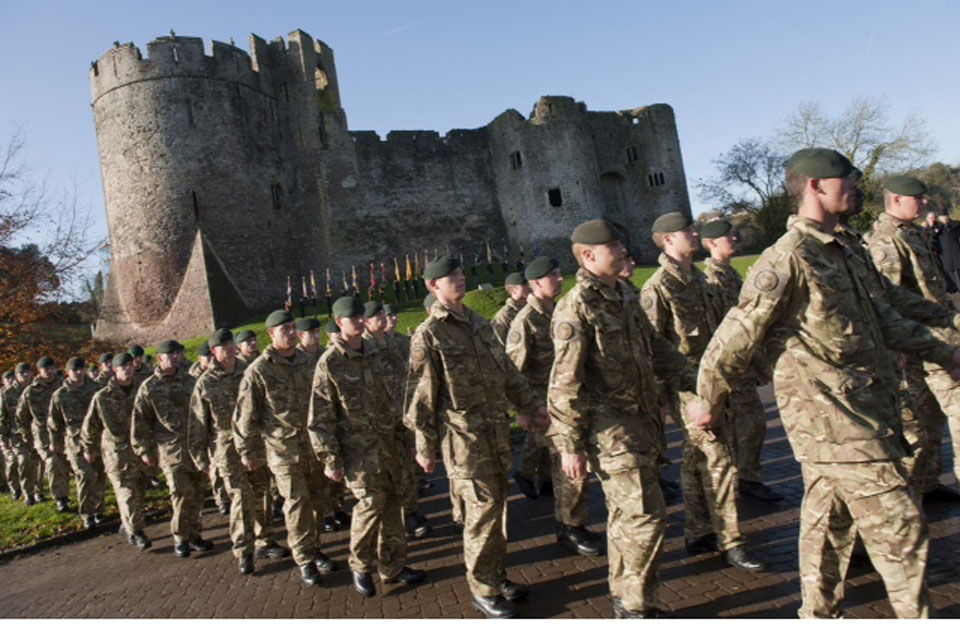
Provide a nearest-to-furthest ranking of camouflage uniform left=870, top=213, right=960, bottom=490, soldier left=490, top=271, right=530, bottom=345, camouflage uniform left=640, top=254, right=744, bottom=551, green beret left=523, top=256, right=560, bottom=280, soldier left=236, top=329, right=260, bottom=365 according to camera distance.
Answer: camouflage uniform left=640, top=254, right=744, bottom=551 → camouflage uniform left=870, top=213, right=960, bottom=490 → green beret left=523, top=256, right=560, bottom=280 → soldier left=236, top=329, right=260, bottom=365 → soldier left=490, top=271, right=530, bottom=345

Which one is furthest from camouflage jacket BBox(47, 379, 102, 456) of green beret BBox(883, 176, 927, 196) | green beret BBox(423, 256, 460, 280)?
green beret BBox(883, 176, 927, 196)

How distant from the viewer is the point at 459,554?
246 inches

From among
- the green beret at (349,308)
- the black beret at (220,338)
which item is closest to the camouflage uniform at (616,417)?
the green beret at (349,308)

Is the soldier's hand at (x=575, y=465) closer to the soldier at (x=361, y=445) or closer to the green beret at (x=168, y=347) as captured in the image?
the soldier at (x=361, y=445)

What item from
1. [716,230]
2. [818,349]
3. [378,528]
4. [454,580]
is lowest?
[454,580]

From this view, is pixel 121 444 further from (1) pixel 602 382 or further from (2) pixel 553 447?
(1) pixel 602 382

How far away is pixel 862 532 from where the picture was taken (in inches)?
122

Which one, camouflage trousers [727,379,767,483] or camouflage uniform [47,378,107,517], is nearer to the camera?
camouflage trousers [727,379,767,483]

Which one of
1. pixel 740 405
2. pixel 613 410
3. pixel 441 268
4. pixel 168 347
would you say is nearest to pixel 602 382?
pixel 613 410

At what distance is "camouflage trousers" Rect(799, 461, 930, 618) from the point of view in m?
3.00

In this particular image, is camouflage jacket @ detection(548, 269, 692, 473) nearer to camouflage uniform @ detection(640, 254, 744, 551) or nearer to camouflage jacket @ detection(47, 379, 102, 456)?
camouflage uniform @ detection(640, 254, 744, 551)

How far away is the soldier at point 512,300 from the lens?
29.7ft

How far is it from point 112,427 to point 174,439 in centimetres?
140

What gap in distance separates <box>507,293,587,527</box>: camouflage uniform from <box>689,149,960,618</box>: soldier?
1743mm
